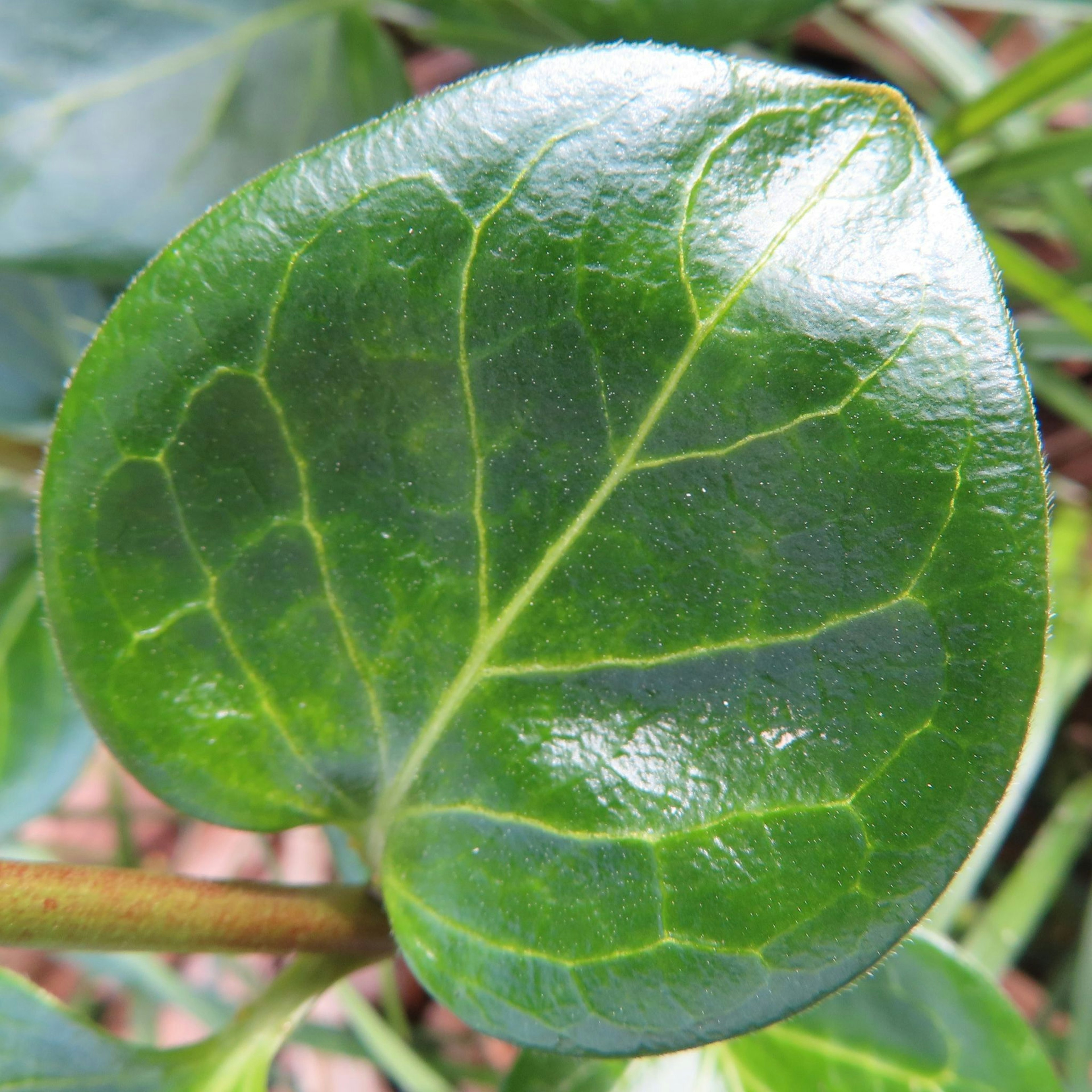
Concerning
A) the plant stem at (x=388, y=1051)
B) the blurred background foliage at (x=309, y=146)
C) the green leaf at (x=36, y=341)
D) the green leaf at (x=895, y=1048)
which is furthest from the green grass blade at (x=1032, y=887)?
the green leaf at (x=36, y=341)

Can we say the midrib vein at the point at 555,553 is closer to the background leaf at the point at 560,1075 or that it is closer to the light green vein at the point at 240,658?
the light green vein at the point at 240,658

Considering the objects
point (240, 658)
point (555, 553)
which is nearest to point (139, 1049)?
point (240, 658)

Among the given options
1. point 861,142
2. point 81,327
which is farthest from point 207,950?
point 81,327

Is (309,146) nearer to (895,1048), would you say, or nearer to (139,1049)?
(139,1049)

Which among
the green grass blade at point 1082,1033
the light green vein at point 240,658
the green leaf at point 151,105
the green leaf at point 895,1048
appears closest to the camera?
the light green vein at point 240,658

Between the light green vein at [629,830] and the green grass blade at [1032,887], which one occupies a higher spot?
the light green vein at [629,830]

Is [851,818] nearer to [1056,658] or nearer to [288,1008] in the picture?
[288,1008]
